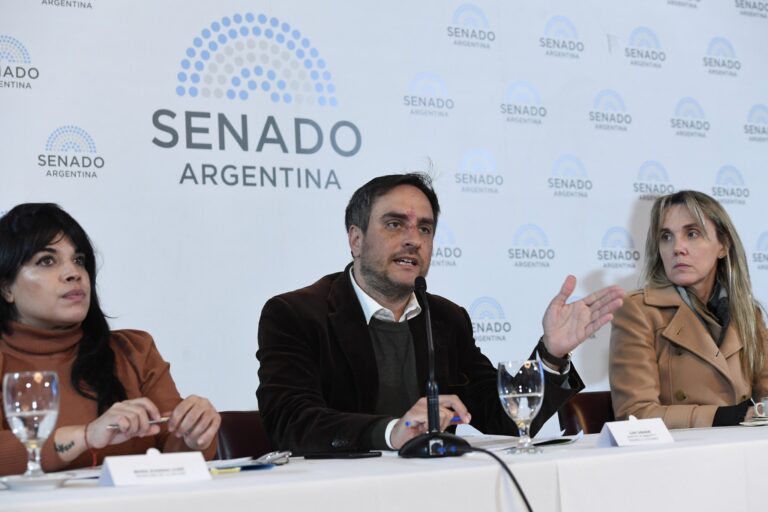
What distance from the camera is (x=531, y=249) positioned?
15.7 ft

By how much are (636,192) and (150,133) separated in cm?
255

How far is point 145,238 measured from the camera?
13.0 feet

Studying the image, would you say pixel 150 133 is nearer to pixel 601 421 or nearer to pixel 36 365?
pixel 36 365

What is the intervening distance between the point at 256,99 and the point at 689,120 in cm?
247

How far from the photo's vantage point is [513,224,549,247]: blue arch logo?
15.6 ft

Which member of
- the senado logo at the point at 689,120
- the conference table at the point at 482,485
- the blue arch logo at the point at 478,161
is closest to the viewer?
the conference table at the point at 482,485

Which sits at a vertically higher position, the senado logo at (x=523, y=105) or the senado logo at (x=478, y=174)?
the senado logo at (x=523, y=105)

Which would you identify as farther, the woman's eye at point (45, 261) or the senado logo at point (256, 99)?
the senado logo at point (256, 99)

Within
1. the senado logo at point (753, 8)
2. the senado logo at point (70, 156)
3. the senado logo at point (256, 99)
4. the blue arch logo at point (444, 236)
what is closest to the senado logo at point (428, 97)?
the senado logo at point (256, 99)

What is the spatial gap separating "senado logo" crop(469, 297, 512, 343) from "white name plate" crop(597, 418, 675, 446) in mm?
2537

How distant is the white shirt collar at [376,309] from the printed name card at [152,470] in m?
1.50

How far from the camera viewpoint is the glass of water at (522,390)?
6.52ft

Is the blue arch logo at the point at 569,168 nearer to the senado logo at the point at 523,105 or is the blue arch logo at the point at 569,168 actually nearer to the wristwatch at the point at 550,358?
the senado logo at the point at 523,105

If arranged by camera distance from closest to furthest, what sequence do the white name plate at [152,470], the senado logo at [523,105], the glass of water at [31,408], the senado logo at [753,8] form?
the white name plate at [152,470], the glass of water at [31,408], the senado logo at [523,105], the senado logo at [753,8]
